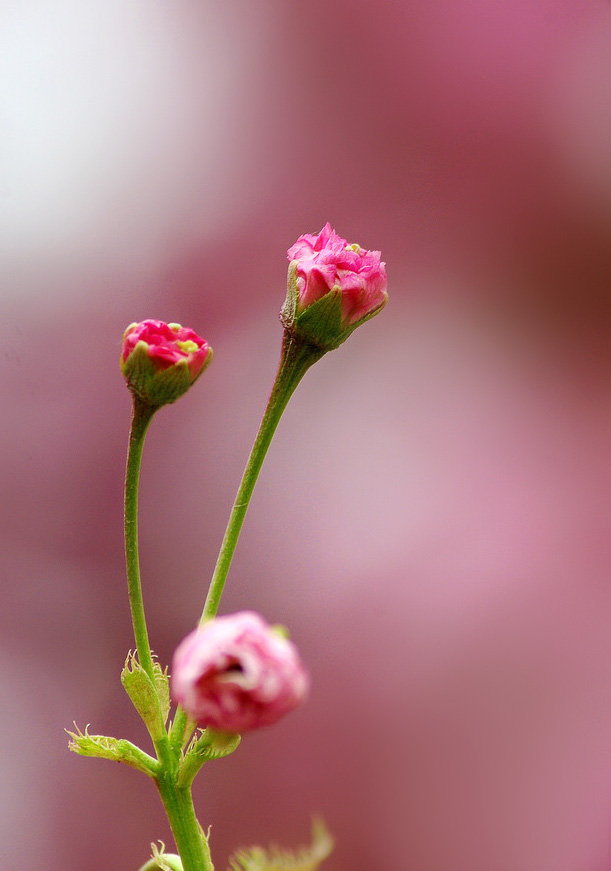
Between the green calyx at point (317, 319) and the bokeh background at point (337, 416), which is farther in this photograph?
the bokeh background at point (337, 416)

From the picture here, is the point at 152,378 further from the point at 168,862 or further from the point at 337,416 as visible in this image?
the point at 337,416

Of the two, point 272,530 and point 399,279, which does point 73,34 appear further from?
point 272,530

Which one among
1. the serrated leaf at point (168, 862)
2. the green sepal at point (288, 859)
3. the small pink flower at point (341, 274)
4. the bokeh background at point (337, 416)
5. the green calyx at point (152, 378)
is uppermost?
the bokeh background at point (337, 416)

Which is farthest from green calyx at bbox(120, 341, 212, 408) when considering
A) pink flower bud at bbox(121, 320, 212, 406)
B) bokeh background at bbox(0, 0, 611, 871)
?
bokeh background at bbox(0, 0, 611, 871)

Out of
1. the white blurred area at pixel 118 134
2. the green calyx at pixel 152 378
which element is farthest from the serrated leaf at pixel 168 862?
the white blurred area at pixel 118 134

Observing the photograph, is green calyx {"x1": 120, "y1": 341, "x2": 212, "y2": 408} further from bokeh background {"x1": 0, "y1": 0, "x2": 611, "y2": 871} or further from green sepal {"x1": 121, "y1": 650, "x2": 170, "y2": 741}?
bokeh background {"x1": 0, "y1": 0, "x2": 611, "y2": 871}

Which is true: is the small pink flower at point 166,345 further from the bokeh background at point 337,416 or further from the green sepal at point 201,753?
the bokeh background at point 337,416

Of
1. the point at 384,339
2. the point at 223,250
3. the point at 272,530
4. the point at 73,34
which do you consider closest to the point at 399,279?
the point at 384,339
